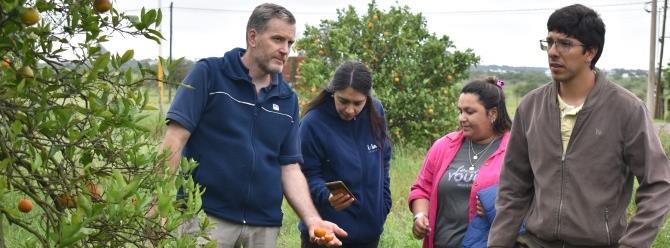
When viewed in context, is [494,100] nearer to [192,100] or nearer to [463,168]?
[463,168]

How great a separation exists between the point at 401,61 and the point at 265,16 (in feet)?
23.3

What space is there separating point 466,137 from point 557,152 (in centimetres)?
120

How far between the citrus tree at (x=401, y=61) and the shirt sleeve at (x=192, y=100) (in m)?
6.98

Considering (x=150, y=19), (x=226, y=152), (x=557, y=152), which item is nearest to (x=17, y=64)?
(x=150, y=19)

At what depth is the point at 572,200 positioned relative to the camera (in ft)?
13.1

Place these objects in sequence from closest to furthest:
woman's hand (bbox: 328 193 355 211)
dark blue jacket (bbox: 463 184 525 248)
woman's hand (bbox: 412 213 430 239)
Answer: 1. dark blue jacket (bbox: 463 184 525 248)
2. woman's hand (bbox: 328 193 355 211)
3. woman's hand (bbox: 412 213 430 239)

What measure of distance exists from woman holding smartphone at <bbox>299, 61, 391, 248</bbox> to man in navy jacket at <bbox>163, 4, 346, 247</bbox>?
2.15 ft

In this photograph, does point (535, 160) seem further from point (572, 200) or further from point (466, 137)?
point (466, 137)

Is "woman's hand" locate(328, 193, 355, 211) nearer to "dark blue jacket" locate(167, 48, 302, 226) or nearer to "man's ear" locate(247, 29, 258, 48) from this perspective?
"dark blue jacket" locate(167, 48, 302, 226)

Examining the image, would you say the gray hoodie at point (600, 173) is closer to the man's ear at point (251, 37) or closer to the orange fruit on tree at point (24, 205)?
the man's ear at point (251, 37)

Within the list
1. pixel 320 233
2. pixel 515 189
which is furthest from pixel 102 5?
pixel 515 189

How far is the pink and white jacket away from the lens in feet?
16.2

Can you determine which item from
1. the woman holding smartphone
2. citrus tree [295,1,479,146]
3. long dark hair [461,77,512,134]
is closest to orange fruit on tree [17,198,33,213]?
the woman holding smartphone

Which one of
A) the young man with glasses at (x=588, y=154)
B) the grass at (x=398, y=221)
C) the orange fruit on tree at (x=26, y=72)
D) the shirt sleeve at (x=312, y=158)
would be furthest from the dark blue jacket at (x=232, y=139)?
the orange fruit on tree at (x=26, y=72)
